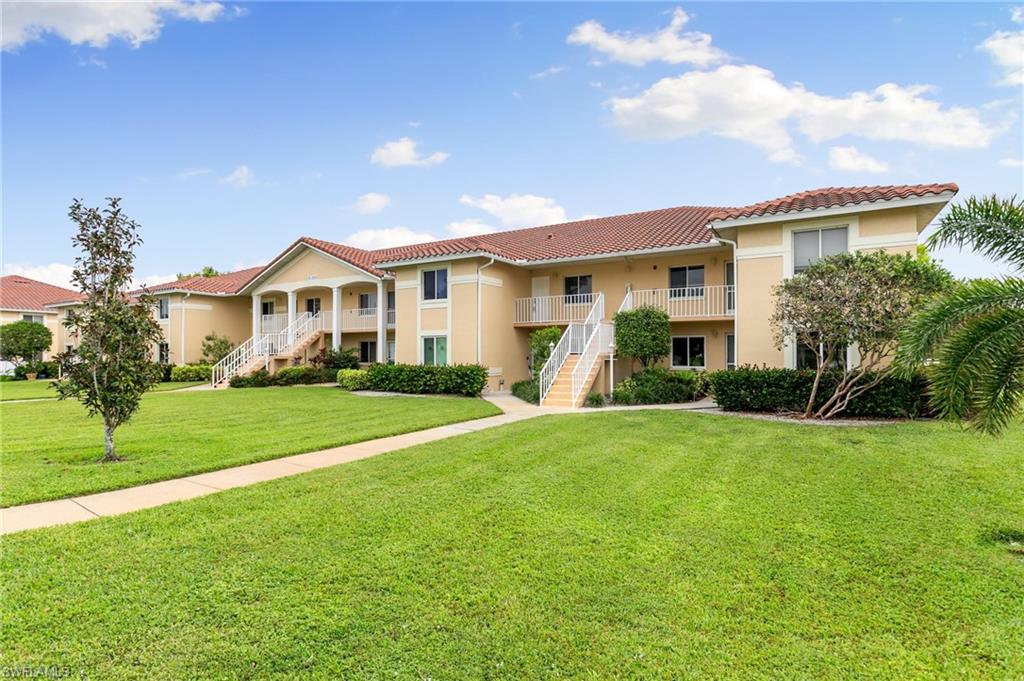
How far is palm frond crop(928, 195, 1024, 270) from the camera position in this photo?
538cm

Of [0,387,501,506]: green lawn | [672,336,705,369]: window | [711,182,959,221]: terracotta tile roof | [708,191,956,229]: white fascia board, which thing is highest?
[711,182,959,221]: terracotta tile roof

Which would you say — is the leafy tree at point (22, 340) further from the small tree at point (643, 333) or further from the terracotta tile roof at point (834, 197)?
the terracotta tile roof at point (834, 197)

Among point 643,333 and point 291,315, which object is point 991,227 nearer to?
point 643,333

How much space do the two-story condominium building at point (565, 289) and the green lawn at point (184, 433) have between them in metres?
4.41

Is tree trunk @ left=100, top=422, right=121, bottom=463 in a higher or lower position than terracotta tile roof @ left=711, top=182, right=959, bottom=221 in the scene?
lower

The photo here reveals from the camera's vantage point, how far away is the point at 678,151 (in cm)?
1856

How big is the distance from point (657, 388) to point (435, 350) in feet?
29.8

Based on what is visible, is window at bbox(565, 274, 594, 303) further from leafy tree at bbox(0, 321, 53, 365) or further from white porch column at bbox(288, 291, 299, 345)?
leafy tree at bbox(0, 321, 53, 365)

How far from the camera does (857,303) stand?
11.1 meters

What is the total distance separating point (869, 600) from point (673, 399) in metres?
12.8

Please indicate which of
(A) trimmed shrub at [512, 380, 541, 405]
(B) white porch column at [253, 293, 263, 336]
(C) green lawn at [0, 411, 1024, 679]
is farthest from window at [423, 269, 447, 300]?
(C) green lawn at [0, 411, 1024, 679]

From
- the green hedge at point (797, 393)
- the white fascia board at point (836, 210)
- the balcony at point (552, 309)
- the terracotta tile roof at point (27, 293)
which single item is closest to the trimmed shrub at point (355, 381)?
the balcony at point (552, 309)

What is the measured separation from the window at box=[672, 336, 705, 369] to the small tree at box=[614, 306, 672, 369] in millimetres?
2509

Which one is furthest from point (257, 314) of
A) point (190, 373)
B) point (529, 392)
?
point (529, 392)
